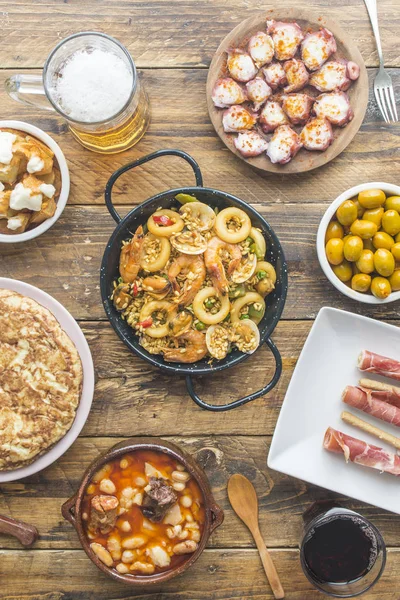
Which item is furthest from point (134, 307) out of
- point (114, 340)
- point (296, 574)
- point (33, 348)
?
point (296, 574)

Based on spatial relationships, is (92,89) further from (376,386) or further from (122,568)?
(122,568)

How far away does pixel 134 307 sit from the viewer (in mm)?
2074

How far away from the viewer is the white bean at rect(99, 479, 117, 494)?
2.01 metres

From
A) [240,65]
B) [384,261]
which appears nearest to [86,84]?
[240,65]

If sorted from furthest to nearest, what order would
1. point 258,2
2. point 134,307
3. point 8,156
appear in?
point 258,2 → point 134,307 → point 8,156

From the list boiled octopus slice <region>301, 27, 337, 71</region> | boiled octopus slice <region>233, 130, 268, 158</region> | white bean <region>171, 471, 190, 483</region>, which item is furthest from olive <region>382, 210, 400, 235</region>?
white bean <region>171, 471, 190, 483</region>

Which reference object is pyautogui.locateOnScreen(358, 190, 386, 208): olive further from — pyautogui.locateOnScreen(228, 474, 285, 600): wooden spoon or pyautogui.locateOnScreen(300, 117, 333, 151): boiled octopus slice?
pyautogui.locateOnScreen(228, 474, 285, 600): wooden spoon

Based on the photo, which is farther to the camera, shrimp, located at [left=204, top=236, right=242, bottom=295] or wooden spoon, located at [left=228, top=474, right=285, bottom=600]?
wooden spoon, located at [left=228, top=474, right=285, bottom=600]

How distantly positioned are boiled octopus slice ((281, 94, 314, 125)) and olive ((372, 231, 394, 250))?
51 centimetres

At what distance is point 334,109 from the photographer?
2.13 m

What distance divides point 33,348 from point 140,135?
34.6 inches

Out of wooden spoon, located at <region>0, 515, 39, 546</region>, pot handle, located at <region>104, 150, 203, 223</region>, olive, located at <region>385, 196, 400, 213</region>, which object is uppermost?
pot handle, located at <region>104, 150, 203, 223</region>

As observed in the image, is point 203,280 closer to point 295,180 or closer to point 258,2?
point 295,180

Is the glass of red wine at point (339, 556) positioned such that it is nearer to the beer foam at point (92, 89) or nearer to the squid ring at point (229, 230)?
the squid ring at point (229, 230)
